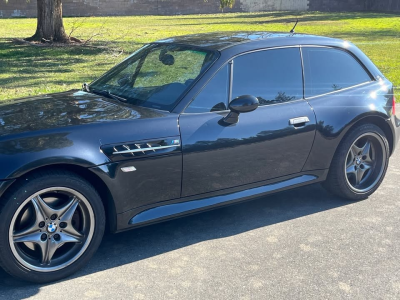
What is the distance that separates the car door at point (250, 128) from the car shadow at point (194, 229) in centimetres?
44

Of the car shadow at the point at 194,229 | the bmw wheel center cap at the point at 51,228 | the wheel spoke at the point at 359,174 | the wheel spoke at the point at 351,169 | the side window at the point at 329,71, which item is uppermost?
the side window at the point at 329,71

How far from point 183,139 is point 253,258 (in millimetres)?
1059

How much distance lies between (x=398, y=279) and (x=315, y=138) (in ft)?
4.81

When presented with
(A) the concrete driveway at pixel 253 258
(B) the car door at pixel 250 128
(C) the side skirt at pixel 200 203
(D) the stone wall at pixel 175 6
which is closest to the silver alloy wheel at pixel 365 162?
(A) the concrete driveway at pixel 253 258

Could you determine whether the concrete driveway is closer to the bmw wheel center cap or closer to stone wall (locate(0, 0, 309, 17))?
the bmw wheel center cap

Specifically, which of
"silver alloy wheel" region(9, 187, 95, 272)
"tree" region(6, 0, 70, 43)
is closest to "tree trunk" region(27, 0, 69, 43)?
"tree" region(6, 0, 70, 43)

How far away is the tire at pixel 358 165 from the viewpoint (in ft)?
16.2

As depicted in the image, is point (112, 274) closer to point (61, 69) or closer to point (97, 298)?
point (97, 298)

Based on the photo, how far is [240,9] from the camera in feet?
164

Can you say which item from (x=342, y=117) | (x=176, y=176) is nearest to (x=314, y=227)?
(x=342, y=117)

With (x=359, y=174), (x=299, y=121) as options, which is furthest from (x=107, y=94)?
(x=359, y=174)

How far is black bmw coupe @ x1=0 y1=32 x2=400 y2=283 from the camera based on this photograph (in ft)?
11.3

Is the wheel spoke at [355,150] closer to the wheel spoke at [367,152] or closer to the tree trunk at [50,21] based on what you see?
the wheel spoke at [367,152]

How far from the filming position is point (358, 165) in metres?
5.17
